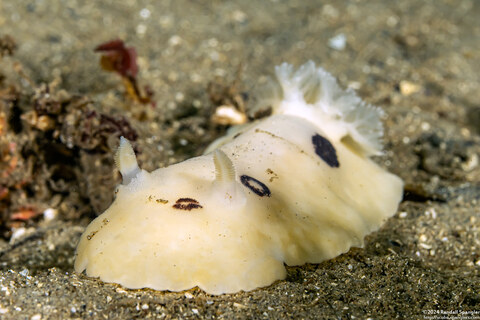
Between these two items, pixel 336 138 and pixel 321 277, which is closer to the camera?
pixel 321 277

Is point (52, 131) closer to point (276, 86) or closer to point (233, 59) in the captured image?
point (276, 86)

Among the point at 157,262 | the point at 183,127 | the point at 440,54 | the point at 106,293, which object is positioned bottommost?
the point at 183,127

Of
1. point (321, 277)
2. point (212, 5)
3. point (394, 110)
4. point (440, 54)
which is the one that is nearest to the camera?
point (321, 277)

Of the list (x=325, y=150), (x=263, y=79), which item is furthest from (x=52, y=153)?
(x=263, y=79)

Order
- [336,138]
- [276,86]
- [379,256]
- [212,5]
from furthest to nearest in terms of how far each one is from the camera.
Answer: [212,5], [276,86], [336,138], [379,256]

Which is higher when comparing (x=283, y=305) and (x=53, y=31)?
(x=283, y=305)

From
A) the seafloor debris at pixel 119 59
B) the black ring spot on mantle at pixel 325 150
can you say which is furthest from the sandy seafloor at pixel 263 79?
the black ring spot on mantle at pixel 325 150

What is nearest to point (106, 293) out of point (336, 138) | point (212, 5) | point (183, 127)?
point (336, 138)
